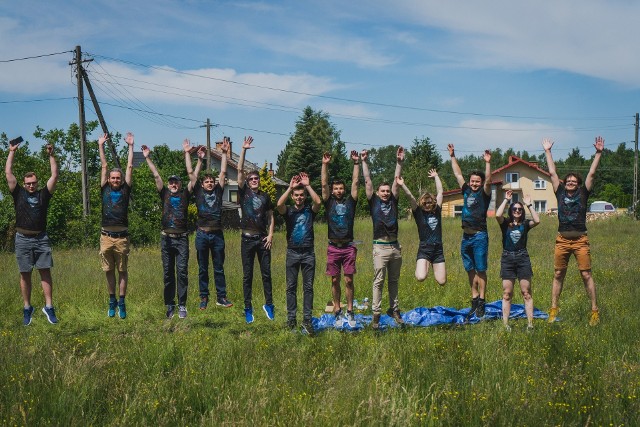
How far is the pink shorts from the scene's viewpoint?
912 cm

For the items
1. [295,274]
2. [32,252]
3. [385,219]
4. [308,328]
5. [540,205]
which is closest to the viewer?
[308,328]

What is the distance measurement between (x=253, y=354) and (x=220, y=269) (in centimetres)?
330

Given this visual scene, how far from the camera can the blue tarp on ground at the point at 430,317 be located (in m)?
9.09

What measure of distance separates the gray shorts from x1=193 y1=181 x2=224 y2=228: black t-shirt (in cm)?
245

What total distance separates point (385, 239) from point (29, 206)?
223 inches

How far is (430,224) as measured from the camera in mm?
9398

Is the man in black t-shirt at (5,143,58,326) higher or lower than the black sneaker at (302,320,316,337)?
higher

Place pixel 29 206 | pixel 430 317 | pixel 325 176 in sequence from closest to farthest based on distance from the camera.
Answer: pixel 325 176
pixel 29 206
pixel 430 317

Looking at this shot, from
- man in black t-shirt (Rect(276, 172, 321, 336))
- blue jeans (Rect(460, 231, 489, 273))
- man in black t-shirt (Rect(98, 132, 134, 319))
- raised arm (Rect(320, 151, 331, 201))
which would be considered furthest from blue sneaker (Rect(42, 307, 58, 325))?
blue jeans (Rect(460, 231, 489, 273))

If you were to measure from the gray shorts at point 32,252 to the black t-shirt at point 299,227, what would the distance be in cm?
389

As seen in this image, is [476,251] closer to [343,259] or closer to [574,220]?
[574,220]

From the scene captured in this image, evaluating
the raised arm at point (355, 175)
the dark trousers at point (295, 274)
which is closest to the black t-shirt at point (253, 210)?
the dark trousers at point (295, 274)

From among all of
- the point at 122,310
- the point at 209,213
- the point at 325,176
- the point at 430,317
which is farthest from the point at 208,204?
the point at 430,317

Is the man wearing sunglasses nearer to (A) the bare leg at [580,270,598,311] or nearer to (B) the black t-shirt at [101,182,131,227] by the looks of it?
(A) the bare leg at [580,270,598,311]
